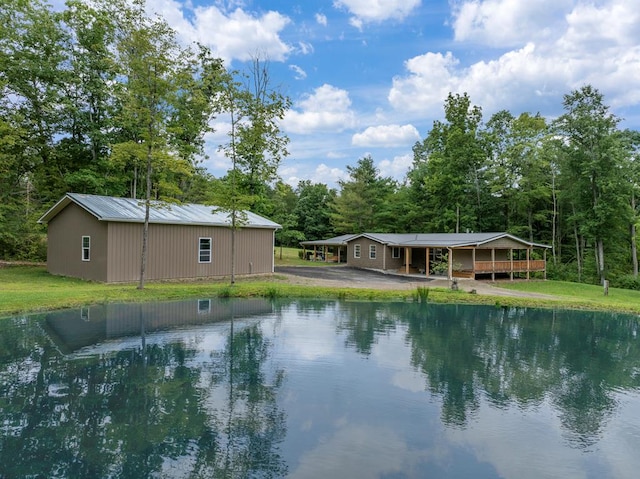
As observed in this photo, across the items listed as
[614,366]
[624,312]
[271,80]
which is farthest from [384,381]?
[271,80]

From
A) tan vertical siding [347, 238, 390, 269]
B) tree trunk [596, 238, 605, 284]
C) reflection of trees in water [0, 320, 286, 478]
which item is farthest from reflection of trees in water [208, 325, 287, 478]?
tree trunk [596, 238, 605, 284]

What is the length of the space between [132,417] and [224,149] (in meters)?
14.1

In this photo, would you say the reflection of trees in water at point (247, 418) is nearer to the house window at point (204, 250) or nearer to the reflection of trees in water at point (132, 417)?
the reflection of trees in water at point (132, 417)

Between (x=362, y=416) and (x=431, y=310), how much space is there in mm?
8924

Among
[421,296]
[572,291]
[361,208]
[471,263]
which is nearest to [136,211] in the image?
[421,296]

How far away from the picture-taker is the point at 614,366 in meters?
8.41

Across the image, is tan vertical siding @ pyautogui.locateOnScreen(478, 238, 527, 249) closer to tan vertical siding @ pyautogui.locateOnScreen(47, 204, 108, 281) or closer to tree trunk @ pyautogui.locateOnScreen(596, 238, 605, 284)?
tree trunk @ pyautogui.locateOnScreen(596, 238, 605, 284)

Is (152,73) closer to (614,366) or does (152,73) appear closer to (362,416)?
(362,416)

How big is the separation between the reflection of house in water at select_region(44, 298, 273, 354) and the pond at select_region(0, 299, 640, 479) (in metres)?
0.09

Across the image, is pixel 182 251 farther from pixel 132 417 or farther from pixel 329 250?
pixel 329 250

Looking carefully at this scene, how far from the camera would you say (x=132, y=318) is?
10.6 m

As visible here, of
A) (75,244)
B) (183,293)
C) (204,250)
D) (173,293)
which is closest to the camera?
(173,293)

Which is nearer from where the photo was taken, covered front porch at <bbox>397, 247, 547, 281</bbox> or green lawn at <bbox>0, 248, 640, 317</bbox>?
green lawn at <bbox>0, 248, 640, 317</bbox>

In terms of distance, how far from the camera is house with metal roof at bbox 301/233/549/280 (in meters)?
23.4
